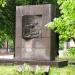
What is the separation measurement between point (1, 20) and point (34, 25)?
38.1 ft

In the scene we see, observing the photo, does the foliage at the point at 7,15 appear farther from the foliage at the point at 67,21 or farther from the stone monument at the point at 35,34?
the foliage at the point at 67,21

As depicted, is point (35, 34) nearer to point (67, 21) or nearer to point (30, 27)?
point (30, 27)

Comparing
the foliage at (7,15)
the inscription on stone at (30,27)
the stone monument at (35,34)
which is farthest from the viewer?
the foliage at (7,15)

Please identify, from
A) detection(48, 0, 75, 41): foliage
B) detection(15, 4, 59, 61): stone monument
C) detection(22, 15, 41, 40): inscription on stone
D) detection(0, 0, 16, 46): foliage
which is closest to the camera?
detection(48, 0, 75, 41): foliage

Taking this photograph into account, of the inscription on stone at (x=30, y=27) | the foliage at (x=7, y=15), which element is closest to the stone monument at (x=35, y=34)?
the inscription on stone at (x=30, y=27)

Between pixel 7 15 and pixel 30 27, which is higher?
pixel 7 15

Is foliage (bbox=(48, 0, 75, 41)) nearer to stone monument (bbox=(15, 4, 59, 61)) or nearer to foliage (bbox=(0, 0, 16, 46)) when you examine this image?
stone monument (bbox=(15, 4, 59, 61))

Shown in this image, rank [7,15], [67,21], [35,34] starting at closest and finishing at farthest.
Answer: [67,21]
[35,34]
[7,15]

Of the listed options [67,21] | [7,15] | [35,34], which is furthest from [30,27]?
[7,15]

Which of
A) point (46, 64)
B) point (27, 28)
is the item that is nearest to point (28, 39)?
point (27, 28)

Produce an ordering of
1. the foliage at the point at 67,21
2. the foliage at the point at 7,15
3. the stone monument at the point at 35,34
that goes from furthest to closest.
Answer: the foliage at the point at 7,15 → the stone monument at the point at 35,34 → the foliage at the point at 67,21

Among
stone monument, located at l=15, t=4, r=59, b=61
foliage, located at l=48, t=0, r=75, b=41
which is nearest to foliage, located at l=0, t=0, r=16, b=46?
stone monument, located at l=15, t=4, r=59, b=61

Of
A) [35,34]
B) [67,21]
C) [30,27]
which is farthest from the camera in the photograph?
[30,27]

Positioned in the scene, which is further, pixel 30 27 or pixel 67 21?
pixel 30 27
